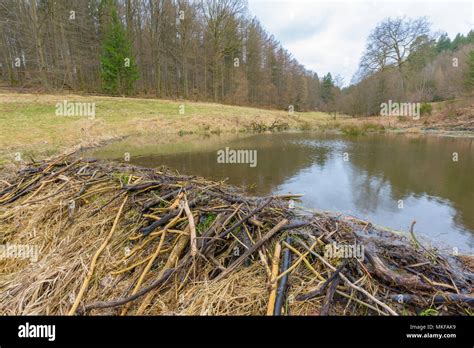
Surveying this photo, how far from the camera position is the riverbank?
1074 cm

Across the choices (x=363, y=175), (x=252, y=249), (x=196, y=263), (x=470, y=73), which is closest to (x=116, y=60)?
(x=363, y=175)

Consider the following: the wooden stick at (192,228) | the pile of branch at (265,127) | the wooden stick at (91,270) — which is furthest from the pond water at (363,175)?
the pile of branch at (265,127)

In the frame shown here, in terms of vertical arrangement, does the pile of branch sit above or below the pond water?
above

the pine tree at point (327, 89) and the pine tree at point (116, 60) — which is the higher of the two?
the pine tree at point (327, 89)

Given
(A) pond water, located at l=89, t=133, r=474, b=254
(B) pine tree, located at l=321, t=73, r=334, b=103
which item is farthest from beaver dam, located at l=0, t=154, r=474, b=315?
(B) pine tree, located at l=321, t=73, r=334, b=103

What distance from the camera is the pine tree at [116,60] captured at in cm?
2556

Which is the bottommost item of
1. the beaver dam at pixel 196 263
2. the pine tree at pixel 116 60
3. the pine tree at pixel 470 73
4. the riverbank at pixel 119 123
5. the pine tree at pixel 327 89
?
the beaver dam at pixel 196 263

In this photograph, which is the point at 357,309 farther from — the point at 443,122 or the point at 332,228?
the point at 443,122

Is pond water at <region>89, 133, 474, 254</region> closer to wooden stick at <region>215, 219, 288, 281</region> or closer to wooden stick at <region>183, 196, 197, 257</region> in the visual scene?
wooden stick at <region>215, 219, 288, 281</region>

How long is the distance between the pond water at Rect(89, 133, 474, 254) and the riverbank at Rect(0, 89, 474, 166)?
1.97 metres

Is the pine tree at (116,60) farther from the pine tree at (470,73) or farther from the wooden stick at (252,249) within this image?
the pine tree at (470,73)

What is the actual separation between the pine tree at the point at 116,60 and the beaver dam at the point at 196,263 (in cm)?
2640
